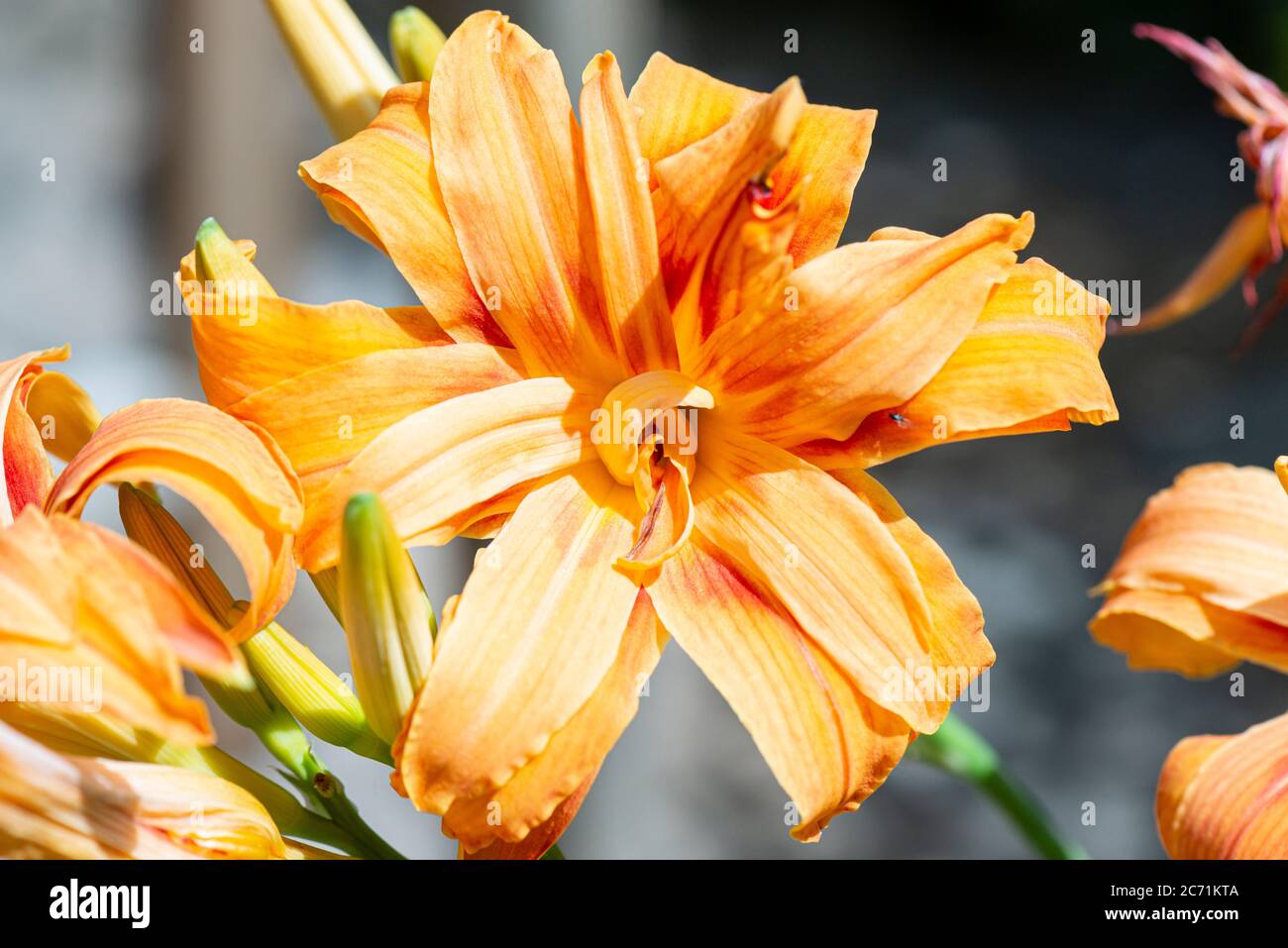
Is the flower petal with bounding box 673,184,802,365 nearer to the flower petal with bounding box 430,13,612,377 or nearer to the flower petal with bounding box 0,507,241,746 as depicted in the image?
the flower petal with bounding box 430,13,612,377

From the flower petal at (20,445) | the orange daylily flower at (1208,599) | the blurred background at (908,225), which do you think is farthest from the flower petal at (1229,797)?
the blurred background at (908,225)

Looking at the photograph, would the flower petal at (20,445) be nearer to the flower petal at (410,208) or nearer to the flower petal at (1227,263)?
the flower petal at (410,208)

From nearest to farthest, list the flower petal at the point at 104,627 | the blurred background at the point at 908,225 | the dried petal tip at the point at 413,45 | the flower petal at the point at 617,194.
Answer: the flower petal at the point at 104,627 < the flower petal at the point at 617,194 < the dried petal tip at the point at 413,45 < the blurred background at the point at 908,225

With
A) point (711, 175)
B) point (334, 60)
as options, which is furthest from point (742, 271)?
point (334, 60)

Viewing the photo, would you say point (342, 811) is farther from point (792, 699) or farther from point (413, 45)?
point (413, 45)

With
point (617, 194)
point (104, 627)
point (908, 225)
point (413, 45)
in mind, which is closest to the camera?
point (104, 627)
